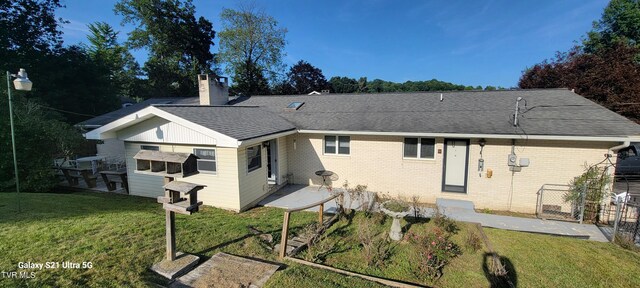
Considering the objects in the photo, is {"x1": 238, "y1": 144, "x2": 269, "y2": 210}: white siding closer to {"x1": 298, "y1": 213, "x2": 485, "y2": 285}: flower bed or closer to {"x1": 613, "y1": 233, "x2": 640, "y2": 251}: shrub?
{"x1": 298, "y1": 213, "x2": 485, "y2": 285}: flower bed

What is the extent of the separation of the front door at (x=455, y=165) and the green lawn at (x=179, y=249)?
3055 millimetres

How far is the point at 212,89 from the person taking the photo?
15.2 meters

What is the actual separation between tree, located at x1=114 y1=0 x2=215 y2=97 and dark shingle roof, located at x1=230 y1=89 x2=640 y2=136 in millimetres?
24907

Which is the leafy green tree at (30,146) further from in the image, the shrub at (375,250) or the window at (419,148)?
the window at (419,148)

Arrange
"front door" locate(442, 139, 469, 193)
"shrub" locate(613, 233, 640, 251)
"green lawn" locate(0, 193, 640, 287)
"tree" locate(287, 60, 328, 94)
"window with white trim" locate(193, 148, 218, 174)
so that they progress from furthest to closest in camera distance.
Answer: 1. "tree" locate(287, 60, 328, 94)
2. "front door" locate(442, 139, 469, 193)
3. "window with white trim" locate(193, 148, 218, 174)
4. "shrub" locate(613, 233, 640, 251)
5. "green lawn" locate(0, 193, 640, 287)

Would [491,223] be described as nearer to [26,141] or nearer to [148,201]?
[148,201]

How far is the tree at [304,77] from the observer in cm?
3781

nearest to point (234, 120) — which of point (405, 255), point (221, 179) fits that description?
point (221, 179)

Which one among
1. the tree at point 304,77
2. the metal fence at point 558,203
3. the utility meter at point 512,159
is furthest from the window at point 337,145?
the tree at point 304,77

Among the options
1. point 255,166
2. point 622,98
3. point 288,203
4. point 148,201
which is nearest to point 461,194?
point 288,203

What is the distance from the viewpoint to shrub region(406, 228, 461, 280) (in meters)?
4.74

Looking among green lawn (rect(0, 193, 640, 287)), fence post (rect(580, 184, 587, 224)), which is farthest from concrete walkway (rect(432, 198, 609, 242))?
green lawn (rect(0, 193, 640, 287))

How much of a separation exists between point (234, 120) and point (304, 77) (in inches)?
1174

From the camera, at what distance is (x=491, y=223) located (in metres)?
7.87
